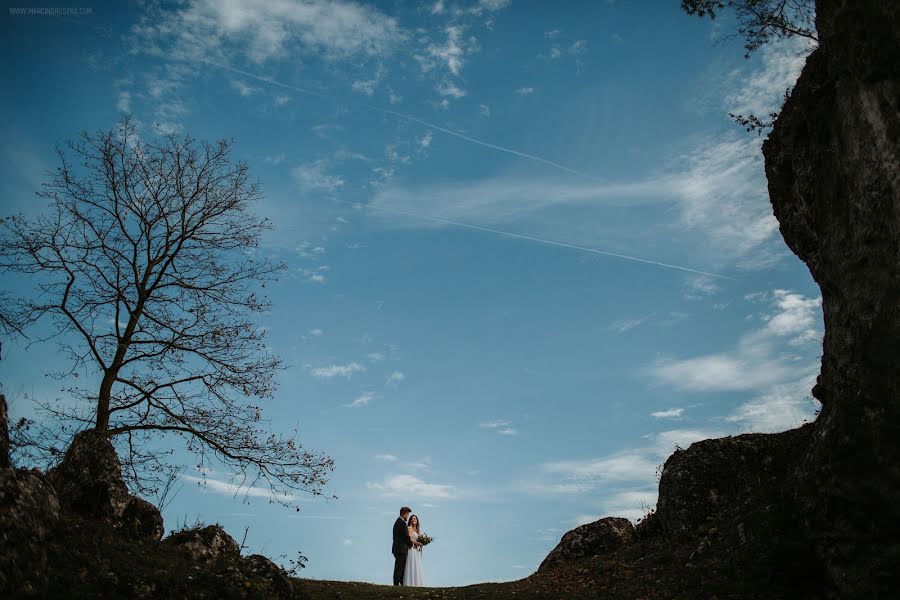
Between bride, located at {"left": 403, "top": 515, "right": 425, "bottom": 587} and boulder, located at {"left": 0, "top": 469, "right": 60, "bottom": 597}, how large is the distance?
13.4 m

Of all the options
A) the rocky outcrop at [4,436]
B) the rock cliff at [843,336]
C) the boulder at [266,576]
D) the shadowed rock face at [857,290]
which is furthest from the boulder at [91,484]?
the shadowed rock face at [857,290]

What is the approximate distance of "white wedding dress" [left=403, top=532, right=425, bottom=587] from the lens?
22078mm

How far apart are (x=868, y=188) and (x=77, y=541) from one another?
1676cm

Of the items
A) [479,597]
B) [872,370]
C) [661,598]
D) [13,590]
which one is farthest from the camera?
[479,597]

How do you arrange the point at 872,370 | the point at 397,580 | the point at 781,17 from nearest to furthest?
the point at 872,370
the point at 781,17
the point at 397,580

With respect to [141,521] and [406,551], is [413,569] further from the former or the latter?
[141,521]

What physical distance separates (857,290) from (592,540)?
39.8ft

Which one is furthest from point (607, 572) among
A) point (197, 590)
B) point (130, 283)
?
point (130, 283)

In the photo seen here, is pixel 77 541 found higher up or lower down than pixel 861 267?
lower down

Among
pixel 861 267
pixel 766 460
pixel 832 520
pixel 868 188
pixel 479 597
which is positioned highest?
pixel 868 188

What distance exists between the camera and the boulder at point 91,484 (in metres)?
14.7

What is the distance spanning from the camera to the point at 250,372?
1953 cm

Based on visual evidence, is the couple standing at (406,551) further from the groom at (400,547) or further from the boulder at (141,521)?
the boulder at (141,521)

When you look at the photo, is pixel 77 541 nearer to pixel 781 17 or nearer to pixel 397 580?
pixel 397 580
